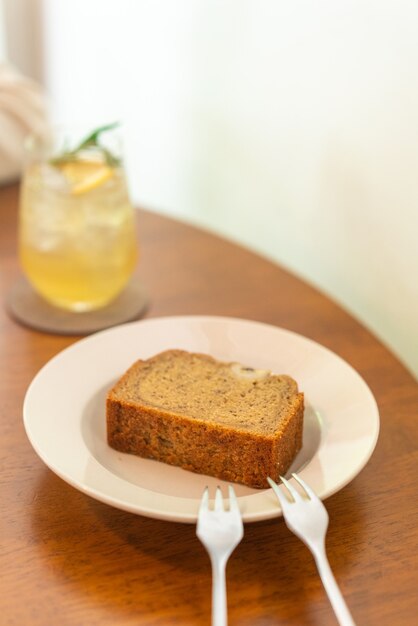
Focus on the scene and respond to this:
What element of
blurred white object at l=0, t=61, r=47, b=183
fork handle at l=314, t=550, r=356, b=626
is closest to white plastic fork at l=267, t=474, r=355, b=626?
fork handle at l=314, t=550, r=356, b=626

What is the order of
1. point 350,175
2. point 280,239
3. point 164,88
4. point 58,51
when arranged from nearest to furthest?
point 350,175, point 280,239, point 164,88, point 58,51

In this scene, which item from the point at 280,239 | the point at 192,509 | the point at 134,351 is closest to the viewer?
the point at 192,509

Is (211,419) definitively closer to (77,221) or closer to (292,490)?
(292,490)

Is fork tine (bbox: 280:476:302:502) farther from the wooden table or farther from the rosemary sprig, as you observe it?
the rosemary sprig

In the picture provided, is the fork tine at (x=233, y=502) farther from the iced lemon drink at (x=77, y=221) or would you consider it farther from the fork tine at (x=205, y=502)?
the iced lemon drink at (x=77, y=221)

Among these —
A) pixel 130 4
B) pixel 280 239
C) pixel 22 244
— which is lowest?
pixel 280 239

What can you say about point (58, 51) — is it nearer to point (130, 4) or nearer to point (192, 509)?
point (130, 4)

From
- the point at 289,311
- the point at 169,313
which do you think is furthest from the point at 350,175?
the point at 169,313

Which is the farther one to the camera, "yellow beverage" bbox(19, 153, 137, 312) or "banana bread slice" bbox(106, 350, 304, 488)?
"yellow beverage" bbox(19, 153, 137, 312)
